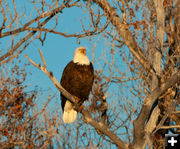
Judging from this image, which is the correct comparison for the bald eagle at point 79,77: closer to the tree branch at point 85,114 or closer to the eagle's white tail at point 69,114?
the eagle's white tail at point 69,114

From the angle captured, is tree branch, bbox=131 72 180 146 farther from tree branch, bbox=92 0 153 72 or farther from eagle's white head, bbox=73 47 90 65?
eagle's white head, bbox=73 47 90 65

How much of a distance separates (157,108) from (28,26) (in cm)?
564

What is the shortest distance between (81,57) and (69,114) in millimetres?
1452

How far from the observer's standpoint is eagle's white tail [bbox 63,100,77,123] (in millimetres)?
8180

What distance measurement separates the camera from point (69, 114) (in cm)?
821

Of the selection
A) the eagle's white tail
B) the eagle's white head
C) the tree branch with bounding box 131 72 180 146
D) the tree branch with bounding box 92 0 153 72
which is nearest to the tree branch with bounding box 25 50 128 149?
the tree branch with bounding box 131 72 180 146

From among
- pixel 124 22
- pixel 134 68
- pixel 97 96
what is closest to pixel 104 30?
pixel 124 22

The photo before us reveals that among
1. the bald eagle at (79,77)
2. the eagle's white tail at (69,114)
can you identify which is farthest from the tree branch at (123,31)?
the eagle's white tail at (69,114)

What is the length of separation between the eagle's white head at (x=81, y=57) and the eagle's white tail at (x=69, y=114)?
1102 millimetres

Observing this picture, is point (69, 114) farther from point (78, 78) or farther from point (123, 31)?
point (123, 31)

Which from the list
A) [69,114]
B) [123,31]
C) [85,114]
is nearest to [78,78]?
[69,114]

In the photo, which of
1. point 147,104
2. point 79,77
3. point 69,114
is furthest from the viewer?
point 69,114

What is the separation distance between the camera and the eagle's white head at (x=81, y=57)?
7.84m

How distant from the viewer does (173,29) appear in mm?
11016
